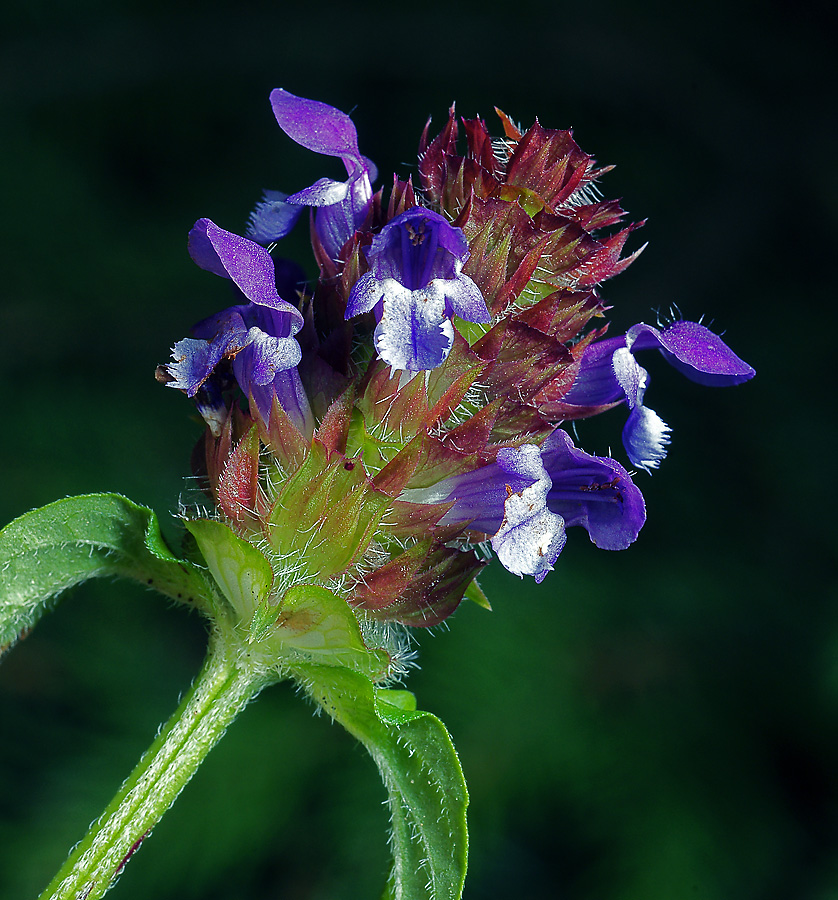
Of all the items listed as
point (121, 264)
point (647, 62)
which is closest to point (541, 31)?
point (647, 62)

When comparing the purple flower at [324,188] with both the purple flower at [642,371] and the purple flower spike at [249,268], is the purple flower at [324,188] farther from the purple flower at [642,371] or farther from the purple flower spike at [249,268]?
the purple flower at [642,371]

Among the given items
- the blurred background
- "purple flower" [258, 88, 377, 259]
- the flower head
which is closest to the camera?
the flower head

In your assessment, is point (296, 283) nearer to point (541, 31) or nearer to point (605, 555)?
point (605, 555)

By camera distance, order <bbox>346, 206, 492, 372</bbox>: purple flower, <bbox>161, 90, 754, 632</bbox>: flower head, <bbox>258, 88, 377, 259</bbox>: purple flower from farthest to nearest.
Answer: <bbox>258, 88, 377, 259</bbox>: purple flower → <bbox>161, 90, 754, 632</bbox>: flower head → <bbox>346, 206, 492, 372</bbox>: purple flower

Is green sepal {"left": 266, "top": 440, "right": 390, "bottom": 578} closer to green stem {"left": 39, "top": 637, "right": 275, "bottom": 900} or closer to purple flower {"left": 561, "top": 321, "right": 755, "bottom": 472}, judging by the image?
green stem {"left": 39, "top": 637, "right": 275, "bottom": 900}

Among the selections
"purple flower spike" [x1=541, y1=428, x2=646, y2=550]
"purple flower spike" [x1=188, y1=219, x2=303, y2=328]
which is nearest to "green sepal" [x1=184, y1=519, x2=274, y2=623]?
"purple flower spike" [x1=188, y1=219, x2=303, y2=328]

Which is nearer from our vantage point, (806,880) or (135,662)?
(806,880)

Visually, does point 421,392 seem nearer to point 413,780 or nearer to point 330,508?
point 330,508
